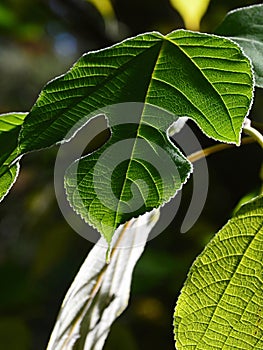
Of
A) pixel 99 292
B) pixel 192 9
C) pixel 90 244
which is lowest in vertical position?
pixel 90 244

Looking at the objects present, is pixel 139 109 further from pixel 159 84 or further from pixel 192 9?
pixel 192 9

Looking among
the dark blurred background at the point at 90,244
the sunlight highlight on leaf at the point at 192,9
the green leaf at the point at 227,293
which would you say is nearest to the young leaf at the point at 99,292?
the green leaf at the point at 227,293

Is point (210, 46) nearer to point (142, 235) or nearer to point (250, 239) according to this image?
point (250, 239)

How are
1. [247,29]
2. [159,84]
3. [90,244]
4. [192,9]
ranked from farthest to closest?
1. [90,244]
2. [192,9]
3. [247,29]
4. [159,84]

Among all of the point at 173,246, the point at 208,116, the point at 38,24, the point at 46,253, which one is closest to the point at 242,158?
the point at 173,246

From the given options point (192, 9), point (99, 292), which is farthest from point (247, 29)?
point (192, 9)

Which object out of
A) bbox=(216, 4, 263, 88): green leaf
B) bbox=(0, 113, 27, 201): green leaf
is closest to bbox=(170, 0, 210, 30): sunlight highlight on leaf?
bbox=(216, 4, 263, 88): green leaf

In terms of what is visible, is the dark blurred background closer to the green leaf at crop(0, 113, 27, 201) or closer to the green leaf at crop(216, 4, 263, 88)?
the green leaf at crop(216, 4, 263, 88)

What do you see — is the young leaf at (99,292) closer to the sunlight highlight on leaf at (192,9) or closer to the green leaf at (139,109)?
the green leaf at (139,109)
